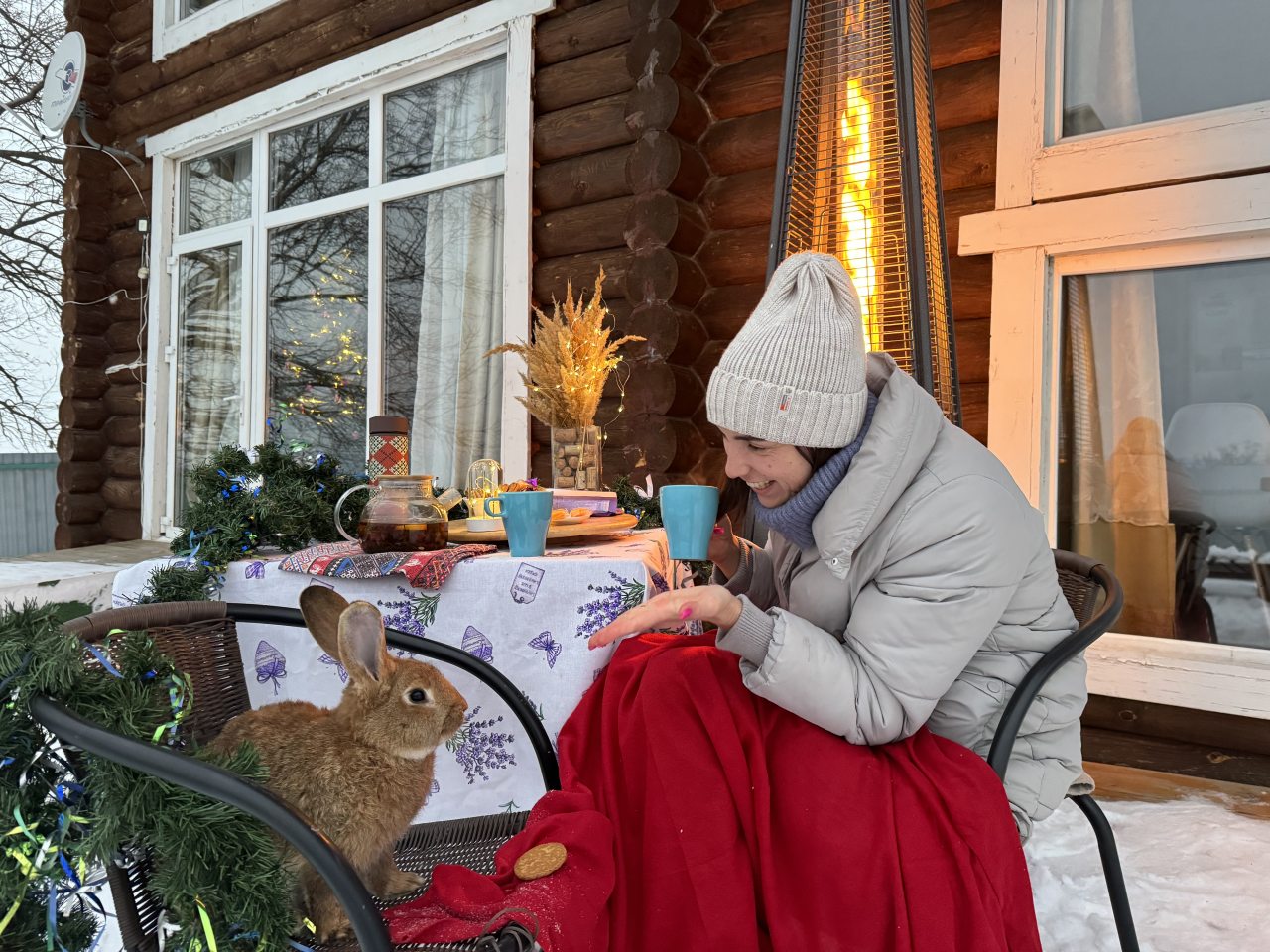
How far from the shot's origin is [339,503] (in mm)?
1781

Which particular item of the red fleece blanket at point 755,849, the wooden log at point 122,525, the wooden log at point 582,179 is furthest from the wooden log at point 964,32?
the wooden log at point 122,525

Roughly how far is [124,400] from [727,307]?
5128 mm

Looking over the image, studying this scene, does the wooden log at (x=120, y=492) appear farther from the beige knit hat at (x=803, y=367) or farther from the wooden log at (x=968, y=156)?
the beige knit hat at (x=803, y=367)

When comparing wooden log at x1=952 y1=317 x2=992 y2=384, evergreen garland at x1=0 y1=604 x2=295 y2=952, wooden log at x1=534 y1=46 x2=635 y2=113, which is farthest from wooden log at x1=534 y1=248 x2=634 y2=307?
evergreen garland at x1=0 y1=604 x2=295 y2=952

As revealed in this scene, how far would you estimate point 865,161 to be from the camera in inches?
104

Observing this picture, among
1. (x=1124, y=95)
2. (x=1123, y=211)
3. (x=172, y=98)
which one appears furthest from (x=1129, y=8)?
(x=172, y=98)

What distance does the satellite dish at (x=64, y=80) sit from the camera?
19.4 feet

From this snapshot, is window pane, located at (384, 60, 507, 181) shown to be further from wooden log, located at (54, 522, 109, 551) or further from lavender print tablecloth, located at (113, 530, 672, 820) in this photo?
wooden log, located at (54, 522, 109, 551)

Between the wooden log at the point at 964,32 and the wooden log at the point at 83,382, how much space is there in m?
6.30

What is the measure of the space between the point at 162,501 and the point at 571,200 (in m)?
4.11

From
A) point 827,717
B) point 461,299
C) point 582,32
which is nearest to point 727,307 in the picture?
point 582,32

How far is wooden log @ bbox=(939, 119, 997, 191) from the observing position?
2930 millimetres

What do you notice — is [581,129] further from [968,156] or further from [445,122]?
[968,156]

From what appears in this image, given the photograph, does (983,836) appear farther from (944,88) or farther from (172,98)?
(172,98)
